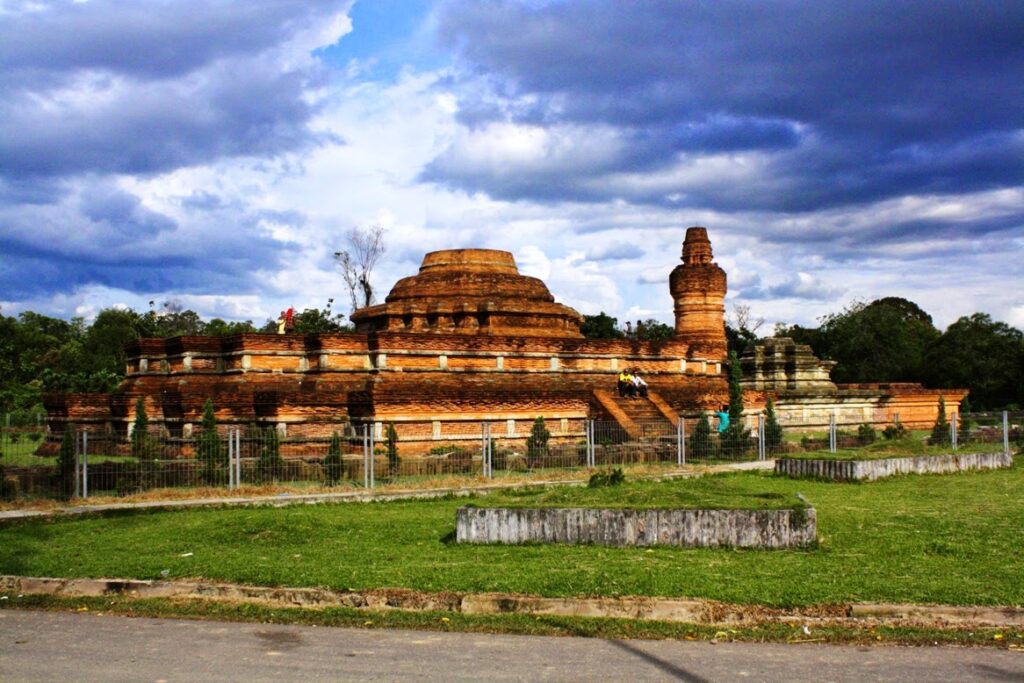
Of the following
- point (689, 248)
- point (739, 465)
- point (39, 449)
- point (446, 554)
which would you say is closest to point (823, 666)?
point (446, 554)

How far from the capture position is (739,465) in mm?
20219

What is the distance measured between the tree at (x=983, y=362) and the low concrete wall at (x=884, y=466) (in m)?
26.8

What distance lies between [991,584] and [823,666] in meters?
2.49

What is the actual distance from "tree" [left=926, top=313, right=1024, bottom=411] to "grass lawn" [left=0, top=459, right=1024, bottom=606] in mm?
33921

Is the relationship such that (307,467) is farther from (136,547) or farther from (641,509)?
(641,509)

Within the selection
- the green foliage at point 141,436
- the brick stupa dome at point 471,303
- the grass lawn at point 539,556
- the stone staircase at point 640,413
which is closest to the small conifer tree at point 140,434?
the green foliage at point 141,436

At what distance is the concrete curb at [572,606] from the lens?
23.6 feet

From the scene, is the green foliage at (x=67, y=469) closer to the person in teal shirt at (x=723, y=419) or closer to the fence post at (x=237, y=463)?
the fence post at (x=237, y=463)

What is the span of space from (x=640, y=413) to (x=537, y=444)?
4.75 meters

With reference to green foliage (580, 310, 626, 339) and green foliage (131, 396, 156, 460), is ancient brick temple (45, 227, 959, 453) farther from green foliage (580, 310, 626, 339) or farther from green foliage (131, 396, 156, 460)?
green foliage (580, 310, 626, 339)

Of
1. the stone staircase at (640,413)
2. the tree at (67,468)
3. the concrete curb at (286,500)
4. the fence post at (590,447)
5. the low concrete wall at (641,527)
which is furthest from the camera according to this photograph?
the stone staircase at (640,413)

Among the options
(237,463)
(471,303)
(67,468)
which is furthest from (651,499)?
(471,303)

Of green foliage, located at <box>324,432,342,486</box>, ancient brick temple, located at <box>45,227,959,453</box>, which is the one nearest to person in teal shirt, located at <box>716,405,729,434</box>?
ancient brick temple, located at <box>45,227,959,453</box>

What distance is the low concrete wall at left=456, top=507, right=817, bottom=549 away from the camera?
9.58m
